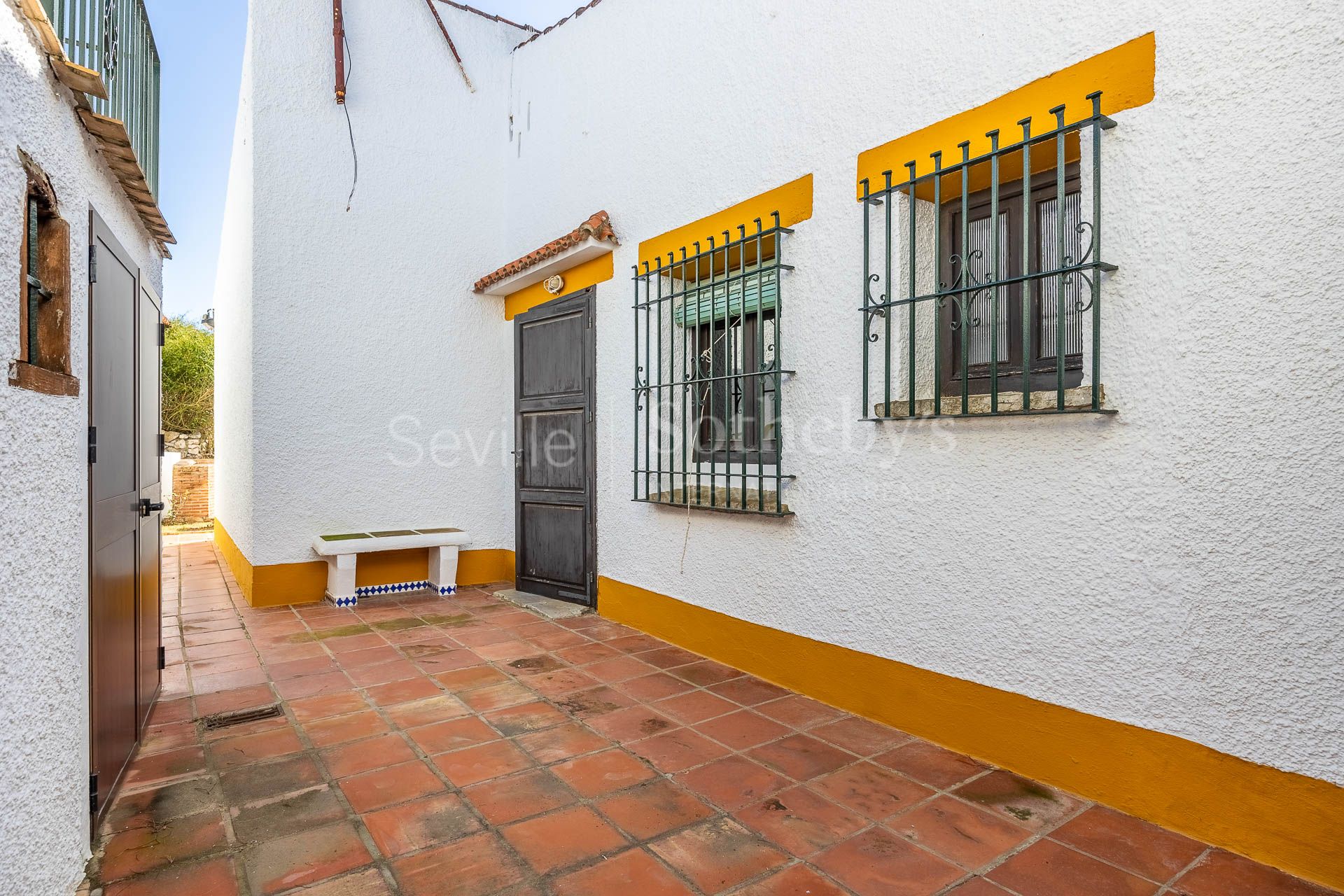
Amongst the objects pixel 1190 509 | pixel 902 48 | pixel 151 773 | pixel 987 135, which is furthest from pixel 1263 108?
pixel 151 773

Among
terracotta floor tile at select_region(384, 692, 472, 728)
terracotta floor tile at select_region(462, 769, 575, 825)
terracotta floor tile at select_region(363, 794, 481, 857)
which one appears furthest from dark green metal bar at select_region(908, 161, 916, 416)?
terracotta floor tile at select_region(384, 692, 472, 728)

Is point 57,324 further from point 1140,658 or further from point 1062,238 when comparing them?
point 1140,658

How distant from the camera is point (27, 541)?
1670 millimetres

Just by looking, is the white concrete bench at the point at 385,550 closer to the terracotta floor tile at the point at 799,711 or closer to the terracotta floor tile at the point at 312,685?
the terracotta floor tile at the point at 312,685

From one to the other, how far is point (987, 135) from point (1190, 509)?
1.60 meters

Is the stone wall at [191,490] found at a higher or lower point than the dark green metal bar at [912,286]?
lower

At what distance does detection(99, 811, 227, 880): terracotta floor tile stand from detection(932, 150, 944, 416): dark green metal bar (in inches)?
123

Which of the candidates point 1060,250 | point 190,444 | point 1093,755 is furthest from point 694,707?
point 190,444

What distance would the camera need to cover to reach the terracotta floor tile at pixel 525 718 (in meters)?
3.27

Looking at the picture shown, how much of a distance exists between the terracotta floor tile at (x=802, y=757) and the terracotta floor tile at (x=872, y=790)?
6 centimetres

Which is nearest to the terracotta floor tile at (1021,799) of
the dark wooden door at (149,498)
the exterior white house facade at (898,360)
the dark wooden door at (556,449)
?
the exterior white house facade at (898,360)

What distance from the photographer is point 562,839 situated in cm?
236

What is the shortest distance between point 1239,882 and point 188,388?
1786cm

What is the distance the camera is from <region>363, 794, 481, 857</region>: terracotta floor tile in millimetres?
2324
